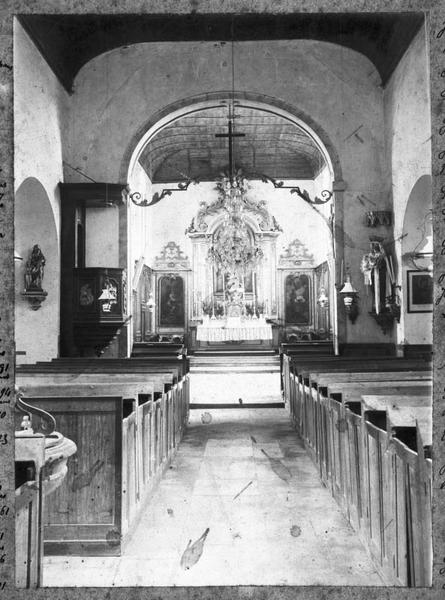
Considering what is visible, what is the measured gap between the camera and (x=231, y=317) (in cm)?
1762

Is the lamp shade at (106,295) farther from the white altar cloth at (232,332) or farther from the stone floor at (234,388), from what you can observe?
the white altar cloth at (232,332)

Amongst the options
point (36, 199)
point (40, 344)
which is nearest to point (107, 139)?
point (36, 199)

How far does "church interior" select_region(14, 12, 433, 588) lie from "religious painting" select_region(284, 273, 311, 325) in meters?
0.05

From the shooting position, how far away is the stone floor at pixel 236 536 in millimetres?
2316

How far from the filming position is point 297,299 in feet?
59.3

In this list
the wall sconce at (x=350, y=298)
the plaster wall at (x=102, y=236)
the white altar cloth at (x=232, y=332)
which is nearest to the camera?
the wall sconce at (x=350, y=298)

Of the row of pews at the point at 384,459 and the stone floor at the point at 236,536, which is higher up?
the row of pews at the point at 384,459

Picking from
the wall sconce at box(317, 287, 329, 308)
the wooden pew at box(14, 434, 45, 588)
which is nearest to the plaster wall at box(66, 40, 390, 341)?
the wooden pew at box(14, 434, 45, 588)

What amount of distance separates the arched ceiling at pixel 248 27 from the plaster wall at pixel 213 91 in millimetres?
3933

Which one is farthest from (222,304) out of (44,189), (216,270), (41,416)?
(41,416)

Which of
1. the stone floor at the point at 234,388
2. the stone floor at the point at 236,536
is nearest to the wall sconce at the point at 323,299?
the stone floor at the point at 234,388

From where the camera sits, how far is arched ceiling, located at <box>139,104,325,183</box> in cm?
1205

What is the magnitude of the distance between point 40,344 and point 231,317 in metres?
11.0

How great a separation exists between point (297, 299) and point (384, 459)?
610 inches
